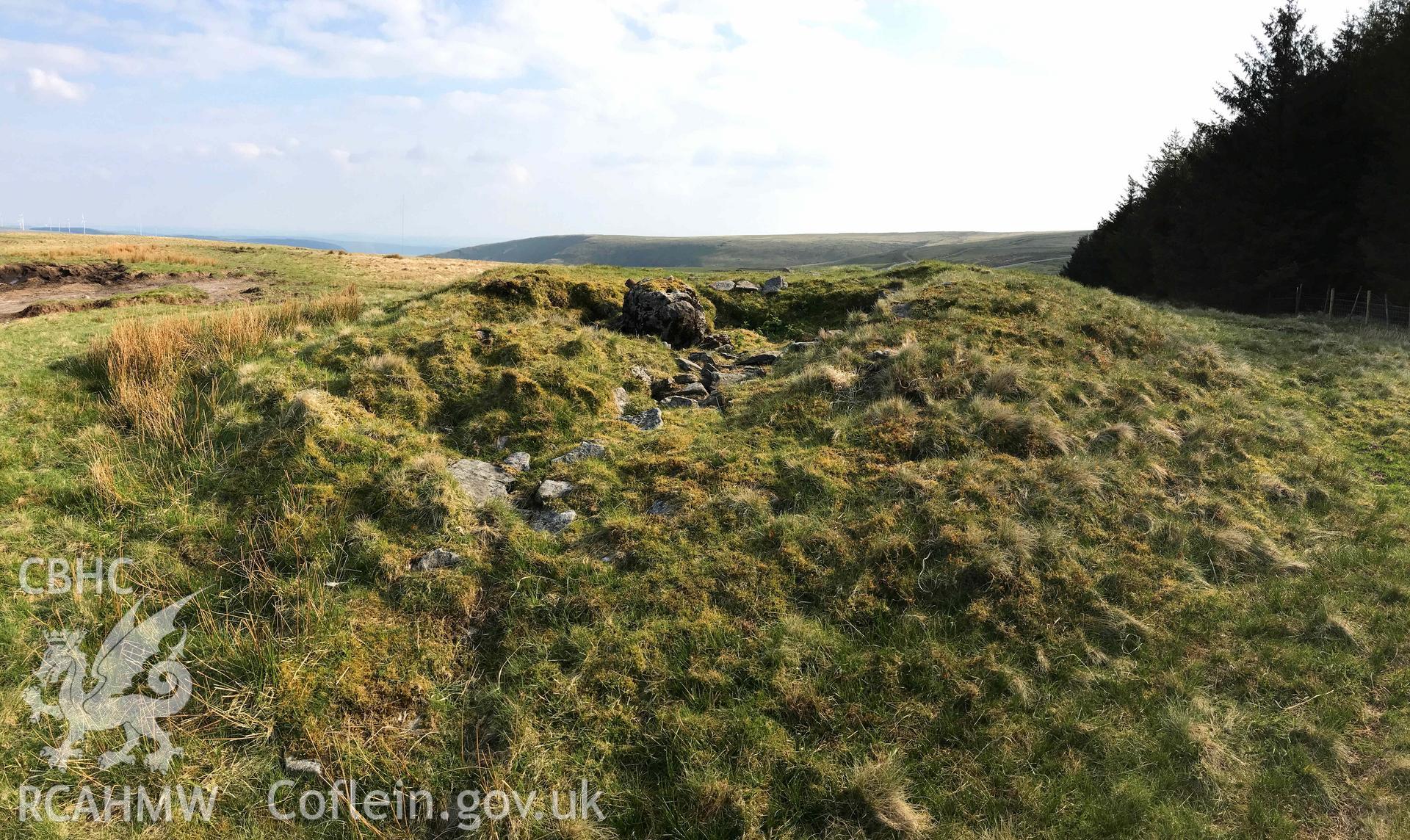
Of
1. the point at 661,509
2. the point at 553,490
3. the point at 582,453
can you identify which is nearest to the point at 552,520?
the point at 553,490

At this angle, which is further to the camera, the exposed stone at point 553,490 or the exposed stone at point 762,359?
the exposed stone at point 762,359

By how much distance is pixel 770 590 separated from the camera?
659cm

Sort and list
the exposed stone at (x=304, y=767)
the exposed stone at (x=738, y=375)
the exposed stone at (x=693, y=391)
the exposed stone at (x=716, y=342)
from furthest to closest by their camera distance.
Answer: the exposed stone at (x=716, y=342) → the exposed stone at (x=738, y=375) → the exposed stone at (x=693, y=391) → the exposed stone at (x=304, y=767)

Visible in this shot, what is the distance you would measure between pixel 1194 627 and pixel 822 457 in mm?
4512

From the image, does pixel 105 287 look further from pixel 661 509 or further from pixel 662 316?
pixel 661 509

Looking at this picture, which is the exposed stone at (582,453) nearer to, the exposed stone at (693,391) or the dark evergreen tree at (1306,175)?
the exposed stone at (693,391)

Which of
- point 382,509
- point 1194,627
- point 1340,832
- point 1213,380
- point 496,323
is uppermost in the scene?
point 496,323

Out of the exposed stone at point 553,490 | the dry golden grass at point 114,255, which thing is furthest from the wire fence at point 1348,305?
the dry golden grass at point 114,255

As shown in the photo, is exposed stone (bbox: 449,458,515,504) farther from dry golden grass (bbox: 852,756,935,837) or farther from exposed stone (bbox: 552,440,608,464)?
A: dry golden grass (bbox: 852,756,935,837)

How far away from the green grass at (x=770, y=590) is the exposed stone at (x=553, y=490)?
14.1 inches

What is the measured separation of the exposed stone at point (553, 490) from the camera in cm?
817

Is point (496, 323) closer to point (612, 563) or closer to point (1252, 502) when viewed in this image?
point (612, 563)

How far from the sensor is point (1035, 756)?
5004 mm

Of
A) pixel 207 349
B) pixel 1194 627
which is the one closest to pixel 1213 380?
pixel 1194 627
